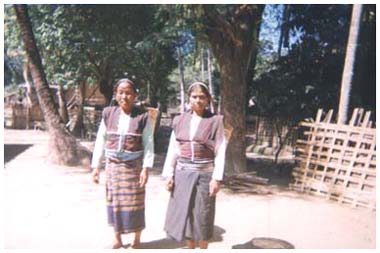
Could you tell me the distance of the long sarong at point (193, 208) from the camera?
3.67 meters

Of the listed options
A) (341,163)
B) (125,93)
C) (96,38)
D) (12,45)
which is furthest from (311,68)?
(12,45)

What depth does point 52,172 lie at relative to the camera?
27.4ft

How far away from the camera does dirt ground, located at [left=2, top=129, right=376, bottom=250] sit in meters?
4.50

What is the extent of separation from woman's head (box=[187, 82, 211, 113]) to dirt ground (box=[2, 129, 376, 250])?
1532 mm

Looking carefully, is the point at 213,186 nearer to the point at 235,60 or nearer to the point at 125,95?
the point at 125,95

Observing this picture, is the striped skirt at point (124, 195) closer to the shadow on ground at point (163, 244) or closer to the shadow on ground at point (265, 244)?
the shadow on ground at point (163, 244)

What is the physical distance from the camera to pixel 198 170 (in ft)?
12.2

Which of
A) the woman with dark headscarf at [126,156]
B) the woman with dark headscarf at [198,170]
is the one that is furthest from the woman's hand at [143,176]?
the woman with dark headscarf at [198,170]

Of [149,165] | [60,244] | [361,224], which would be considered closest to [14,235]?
[60,244]

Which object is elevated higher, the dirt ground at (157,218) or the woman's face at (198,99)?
the woman's face at (198,99)

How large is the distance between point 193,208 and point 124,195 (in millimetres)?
689

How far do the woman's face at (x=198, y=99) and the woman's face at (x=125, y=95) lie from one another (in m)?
0.58

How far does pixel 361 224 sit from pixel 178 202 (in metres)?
3.26

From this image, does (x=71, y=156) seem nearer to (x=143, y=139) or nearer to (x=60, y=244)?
(x=60, y=244)
